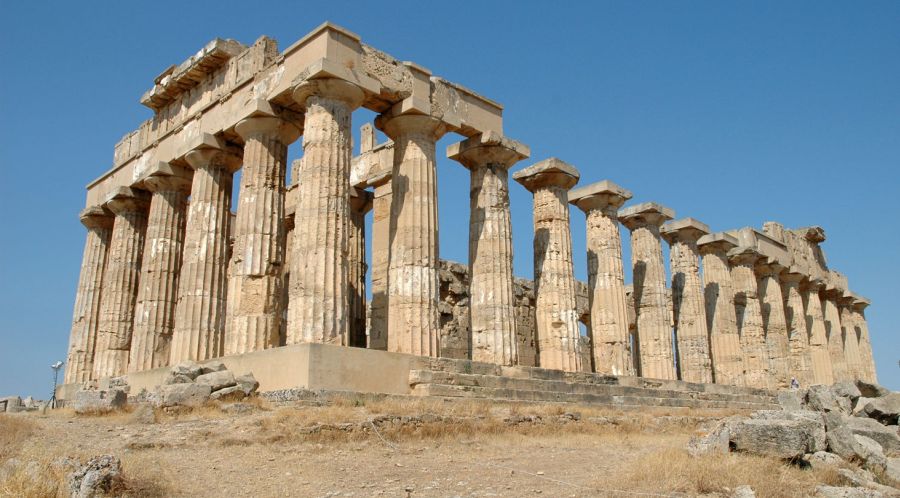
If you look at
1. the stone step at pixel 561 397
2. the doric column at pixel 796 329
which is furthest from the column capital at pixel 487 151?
the doric column at pixel 796 329

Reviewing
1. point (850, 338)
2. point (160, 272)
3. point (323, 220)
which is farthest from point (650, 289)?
point (850, 338)

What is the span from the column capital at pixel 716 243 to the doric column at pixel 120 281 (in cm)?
2024

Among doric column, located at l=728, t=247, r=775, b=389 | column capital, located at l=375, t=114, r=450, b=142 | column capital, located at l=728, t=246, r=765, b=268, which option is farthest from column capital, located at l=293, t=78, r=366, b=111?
doric column, located at l=728, t=247, r=775, b=389

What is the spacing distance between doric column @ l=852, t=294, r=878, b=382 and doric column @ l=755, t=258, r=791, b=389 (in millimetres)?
11060

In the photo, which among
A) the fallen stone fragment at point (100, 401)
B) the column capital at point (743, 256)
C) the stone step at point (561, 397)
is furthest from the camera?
the column capital at point (743, 256)

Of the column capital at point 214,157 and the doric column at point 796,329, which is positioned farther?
the doric column at point 796,329

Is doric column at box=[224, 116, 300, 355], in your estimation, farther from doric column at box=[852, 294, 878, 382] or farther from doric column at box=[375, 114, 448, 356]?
doric column at box=[852, 294, 878, 382]

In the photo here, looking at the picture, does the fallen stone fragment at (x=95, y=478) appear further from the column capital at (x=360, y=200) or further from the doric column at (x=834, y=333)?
the doric column at (x=834, y=333)

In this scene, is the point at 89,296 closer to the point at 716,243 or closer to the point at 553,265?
the point at 553,265

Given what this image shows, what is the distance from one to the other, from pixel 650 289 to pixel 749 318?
6.93m

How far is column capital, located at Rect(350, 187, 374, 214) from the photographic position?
22.2 m

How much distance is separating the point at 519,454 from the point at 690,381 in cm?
1675

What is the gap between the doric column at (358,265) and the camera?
20219 mm

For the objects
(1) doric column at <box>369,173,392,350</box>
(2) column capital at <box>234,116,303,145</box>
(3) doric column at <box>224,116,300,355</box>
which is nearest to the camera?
(3) doric column at <box>224,116,300,355</box>
